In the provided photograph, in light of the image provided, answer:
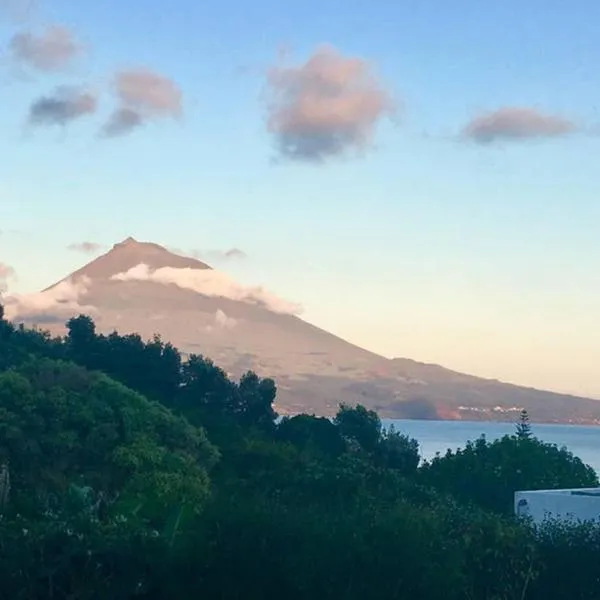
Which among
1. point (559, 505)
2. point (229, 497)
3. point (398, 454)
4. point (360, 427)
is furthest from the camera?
point (360, 427)

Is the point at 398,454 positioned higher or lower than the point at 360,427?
lower

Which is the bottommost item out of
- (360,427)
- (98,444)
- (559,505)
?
(98,444)

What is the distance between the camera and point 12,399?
39750 mm

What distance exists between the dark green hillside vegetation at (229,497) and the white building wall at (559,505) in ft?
10.4

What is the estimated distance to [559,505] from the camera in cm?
3756

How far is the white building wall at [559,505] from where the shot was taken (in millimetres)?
36344

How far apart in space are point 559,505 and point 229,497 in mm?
15119

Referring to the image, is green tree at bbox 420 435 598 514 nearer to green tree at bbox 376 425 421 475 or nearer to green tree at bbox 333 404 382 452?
green tree at bbox 376 425 421 475

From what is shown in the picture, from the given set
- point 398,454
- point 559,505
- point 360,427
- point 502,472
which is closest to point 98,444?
point 559,505

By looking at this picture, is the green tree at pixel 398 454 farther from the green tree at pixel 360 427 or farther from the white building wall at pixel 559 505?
the white building wall at pixel 559 505

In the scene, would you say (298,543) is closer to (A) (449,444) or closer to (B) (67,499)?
(B) (67,499)

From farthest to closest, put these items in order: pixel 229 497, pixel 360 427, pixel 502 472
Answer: pixel 360 427
pixel 502 472
pixel 229 497

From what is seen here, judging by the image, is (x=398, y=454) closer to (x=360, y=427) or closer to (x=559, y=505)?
(x=360, y=427)

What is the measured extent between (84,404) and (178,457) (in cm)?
403
